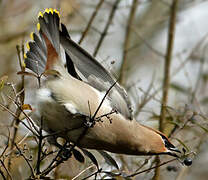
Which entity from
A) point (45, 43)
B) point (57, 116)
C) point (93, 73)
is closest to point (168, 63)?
point (93, 73)

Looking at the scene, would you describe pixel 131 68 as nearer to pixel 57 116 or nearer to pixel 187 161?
pixel 57 116

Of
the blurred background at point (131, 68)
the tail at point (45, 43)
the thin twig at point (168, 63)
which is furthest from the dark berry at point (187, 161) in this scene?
the tail at point (45, 43)

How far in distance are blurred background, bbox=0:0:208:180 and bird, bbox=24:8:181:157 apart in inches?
4.8

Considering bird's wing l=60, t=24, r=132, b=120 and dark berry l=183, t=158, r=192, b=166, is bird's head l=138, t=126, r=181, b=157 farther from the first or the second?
dark berry l=183, t=158, r=192, b=166

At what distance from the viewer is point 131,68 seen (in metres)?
5.45

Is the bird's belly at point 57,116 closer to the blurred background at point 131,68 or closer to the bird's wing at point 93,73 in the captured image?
the blurred background at point 131,68


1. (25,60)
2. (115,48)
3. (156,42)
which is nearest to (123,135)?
(25,60)

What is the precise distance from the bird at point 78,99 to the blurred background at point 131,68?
122 mm

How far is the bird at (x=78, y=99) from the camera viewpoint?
9.57 ft

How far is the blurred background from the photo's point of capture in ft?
10.0

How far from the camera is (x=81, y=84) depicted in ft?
10.3

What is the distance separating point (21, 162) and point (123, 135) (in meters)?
0.92

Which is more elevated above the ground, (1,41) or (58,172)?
(1,41)

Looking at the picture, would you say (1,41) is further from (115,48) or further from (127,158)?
(115,48)
